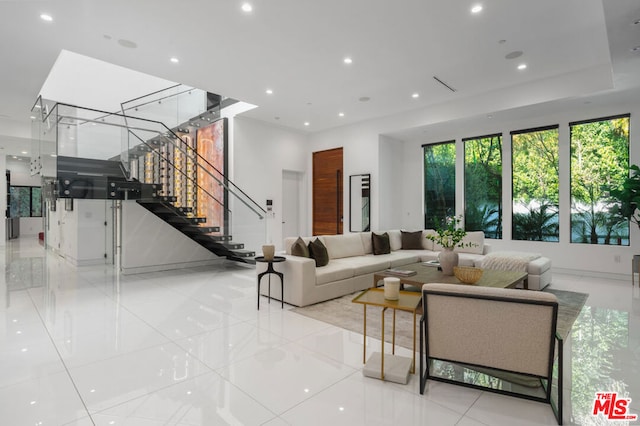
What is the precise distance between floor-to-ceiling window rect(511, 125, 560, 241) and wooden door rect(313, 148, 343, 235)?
415 centimetres

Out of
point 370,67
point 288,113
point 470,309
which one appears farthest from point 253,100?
point 470,309

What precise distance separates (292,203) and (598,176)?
7.01 metres

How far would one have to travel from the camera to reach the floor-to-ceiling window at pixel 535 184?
6.80 meters

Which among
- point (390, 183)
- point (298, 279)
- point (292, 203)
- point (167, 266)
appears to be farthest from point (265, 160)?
point (298, 279)

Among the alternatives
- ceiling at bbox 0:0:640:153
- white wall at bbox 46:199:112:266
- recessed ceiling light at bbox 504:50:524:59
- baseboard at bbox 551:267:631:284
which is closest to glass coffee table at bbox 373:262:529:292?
ceiling at bbox 0:0:640:153

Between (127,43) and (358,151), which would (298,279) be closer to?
(127,43)

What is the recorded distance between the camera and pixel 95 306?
4.44m

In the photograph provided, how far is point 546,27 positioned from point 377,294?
4.13 metres

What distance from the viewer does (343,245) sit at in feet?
19.5

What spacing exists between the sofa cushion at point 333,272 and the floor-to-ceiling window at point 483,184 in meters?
4.20

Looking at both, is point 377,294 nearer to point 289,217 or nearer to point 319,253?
point 319,253

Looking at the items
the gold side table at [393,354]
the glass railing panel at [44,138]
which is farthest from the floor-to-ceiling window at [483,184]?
A: the glass railing panel at [44,138]

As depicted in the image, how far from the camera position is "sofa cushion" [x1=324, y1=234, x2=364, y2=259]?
18.7 feet

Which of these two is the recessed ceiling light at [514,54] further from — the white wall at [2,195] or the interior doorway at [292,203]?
the white wall at [2,195]
